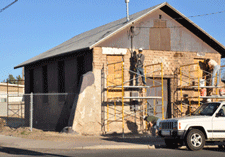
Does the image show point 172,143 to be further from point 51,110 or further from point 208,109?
point 51,110

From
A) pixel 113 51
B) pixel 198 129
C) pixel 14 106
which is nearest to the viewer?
pixel 198 129

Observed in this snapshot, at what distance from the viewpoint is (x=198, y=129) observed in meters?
12.7


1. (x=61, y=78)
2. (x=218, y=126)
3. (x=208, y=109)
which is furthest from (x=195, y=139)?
(x=61, y=78)

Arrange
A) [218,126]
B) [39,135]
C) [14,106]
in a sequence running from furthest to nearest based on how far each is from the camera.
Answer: [14,106]
[39,135]
[218,126]

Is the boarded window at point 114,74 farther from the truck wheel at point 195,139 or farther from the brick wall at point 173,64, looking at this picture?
the truck wheel at point 195,139

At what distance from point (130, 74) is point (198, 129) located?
7861 millimetres

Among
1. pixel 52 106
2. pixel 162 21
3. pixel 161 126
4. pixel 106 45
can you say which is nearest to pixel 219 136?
pixel 161 126

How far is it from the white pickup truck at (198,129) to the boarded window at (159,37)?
8.32 metres

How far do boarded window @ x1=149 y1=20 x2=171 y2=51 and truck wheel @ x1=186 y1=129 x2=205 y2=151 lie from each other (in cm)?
907

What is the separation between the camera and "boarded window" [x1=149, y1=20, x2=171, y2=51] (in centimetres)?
2088

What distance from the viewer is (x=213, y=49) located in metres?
22.7

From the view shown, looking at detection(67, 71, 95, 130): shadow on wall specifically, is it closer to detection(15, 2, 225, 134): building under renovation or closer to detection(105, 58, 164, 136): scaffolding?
detection(15, 2, 225, 134): building under renovation

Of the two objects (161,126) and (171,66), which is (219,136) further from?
(171,66)

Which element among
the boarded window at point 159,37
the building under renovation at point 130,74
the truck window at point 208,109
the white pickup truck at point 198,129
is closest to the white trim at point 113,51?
the building under renovation at point 130,74
